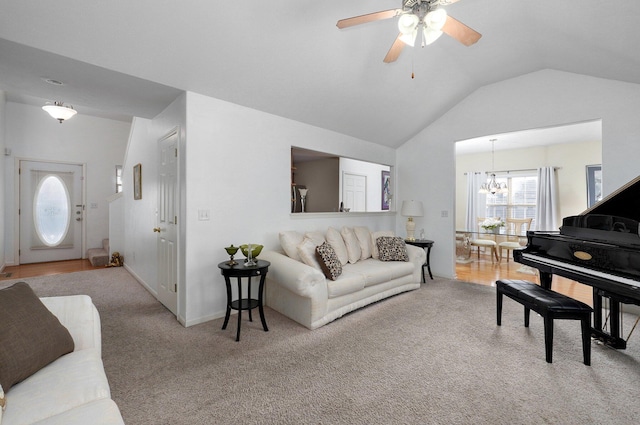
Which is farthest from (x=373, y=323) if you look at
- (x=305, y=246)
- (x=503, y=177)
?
(x=503, y=177)

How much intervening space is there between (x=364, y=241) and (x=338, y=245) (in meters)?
0.60

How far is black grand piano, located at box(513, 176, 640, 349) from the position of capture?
1875 mm

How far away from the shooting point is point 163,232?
3.44 metres

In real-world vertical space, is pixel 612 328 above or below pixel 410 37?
below

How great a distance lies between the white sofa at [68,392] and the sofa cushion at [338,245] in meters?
2.54

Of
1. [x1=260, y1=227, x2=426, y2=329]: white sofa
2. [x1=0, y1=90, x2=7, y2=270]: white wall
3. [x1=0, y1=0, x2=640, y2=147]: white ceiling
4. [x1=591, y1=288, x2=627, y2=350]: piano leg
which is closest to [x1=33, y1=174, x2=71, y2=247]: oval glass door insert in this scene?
[x1=0, y1=90, x2=7, y2=270]: white wall

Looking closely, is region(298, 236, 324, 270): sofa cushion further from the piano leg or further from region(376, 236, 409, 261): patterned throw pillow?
the piano leg

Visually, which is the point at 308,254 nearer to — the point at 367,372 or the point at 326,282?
the point at 326,282

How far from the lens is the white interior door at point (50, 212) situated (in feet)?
19.2

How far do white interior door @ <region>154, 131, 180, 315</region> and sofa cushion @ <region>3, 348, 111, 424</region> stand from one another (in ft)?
5.86

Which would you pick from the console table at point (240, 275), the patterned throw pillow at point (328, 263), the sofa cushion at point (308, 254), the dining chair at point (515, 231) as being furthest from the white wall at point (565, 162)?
the console table at point (240, 275)

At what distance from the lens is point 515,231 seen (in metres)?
6.77

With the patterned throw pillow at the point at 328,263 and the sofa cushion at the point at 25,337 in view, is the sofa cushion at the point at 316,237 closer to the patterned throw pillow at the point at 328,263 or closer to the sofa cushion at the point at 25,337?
the patterned throw pillow at the point at 328,263

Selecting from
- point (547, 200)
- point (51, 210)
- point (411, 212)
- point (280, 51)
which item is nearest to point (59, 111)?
point (51, 210)
